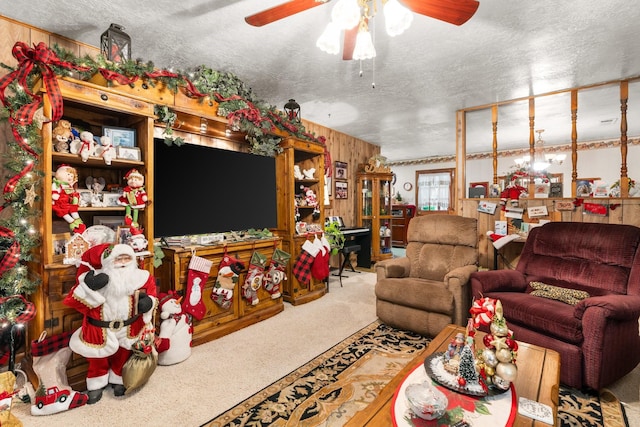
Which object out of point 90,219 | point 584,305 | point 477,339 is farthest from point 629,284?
point 90,219

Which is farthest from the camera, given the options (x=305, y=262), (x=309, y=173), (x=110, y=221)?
Result: (x=309, y=173)

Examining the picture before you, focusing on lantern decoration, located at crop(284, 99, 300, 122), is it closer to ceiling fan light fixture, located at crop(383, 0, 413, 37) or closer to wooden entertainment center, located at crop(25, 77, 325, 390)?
wooden entertainment center, located at crop(25, 77, 325, 390)

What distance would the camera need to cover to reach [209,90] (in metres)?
2.75

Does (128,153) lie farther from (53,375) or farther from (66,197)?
(53,375)

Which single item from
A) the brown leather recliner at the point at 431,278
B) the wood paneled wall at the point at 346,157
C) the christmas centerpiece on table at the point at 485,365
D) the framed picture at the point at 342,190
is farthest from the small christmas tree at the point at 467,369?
the framed picture at the point at 342,190

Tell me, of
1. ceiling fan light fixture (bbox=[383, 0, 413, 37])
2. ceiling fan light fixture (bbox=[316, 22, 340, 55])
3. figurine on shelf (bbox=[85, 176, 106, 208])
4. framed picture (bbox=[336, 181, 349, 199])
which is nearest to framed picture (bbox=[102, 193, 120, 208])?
figurine on shelf (bbox=[85, 176, 106, 208])

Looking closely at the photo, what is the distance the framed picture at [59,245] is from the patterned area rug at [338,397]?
4.81 ft

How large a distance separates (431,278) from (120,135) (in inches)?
121

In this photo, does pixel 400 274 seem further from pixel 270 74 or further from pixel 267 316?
pixel 270 74

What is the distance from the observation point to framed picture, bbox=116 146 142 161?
231 cm

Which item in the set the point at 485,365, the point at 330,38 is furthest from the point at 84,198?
the point at 485,365

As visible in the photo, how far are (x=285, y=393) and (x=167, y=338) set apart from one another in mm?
1004

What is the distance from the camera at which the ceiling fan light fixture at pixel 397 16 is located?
56.3 inches

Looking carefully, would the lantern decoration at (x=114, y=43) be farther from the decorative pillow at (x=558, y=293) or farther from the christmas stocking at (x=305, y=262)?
the decorative pillow at (x=558, y=293)
